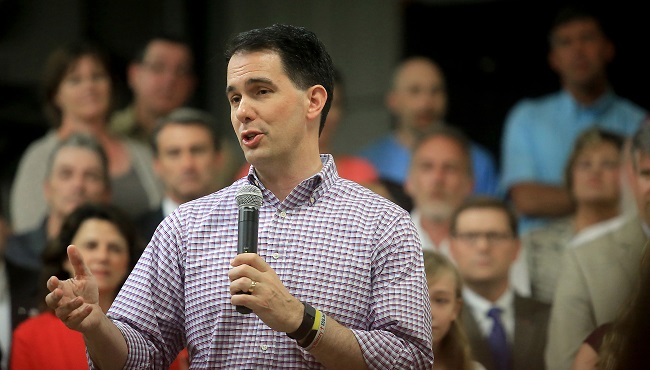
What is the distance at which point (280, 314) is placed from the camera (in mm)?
2039

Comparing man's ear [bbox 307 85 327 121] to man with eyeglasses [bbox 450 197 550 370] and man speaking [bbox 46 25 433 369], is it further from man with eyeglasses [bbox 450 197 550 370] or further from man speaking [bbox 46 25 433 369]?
man with eyeglasses [bbox 450 197 550 370]

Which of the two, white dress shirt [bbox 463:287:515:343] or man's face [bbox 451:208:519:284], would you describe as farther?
man's face [bbox 451:208:519:284]

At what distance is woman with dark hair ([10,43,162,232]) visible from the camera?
4988 mm

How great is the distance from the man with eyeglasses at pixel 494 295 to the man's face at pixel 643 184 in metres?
0.52

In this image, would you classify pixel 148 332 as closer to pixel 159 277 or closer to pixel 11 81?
pixel 159 277

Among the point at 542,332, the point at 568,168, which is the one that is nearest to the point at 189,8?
the point at 568,168

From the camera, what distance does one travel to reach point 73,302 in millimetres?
2098

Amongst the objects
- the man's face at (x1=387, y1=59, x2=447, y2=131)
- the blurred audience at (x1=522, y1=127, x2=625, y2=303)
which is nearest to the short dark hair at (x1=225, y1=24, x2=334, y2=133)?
the blurred audience at (x1=522, y1=127, x2=625, y2=303)

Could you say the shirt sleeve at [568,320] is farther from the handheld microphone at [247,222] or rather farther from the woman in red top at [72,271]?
the handheld microphone at [247,222]

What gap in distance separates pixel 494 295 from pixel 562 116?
Result: 113 centimetres

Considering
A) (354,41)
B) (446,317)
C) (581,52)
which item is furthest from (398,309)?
(354,41)

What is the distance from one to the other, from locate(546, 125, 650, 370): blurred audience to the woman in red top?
1.44 metres

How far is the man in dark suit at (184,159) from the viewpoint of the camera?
4.66 m

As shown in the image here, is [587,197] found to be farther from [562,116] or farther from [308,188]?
[308,188]
